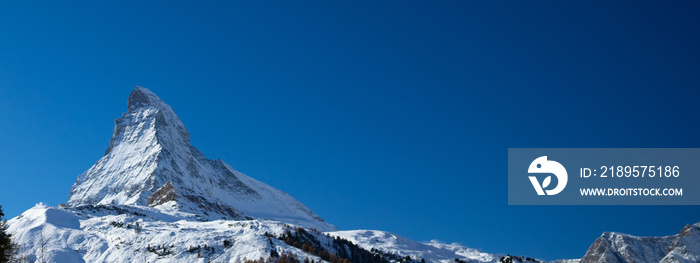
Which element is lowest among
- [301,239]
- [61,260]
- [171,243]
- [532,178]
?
[61,260]

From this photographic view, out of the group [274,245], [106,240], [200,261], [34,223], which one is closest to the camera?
[200,261]

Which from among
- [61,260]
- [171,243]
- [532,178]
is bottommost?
[61,260]

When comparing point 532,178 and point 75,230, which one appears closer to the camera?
point 532,178

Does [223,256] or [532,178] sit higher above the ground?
[532,178]

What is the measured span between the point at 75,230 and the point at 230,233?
47.4 metres

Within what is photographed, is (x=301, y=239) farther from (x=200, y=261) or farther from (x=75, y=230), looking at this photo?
(x=75, y=230)

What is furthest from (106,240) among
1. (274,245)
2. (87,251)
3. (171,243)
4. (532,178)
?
(532,178)

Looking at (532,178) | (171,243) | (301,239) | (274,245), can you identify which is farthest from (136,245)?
(532,178)

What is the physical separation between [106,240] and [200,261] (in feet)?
143

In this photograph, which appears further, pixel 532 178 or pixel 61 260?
pixel 532 178

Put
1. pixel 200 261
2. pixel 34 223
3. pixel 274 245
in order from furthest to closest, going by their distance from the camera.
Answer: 1. pixel 34 223
2. pixel 274 245
3. pixel 200 261

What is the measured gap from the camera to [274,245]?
16338cm

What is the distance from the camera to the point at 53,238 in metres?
178

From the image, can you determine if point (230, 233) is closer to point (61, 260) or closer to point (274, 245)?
point (274, 245)
